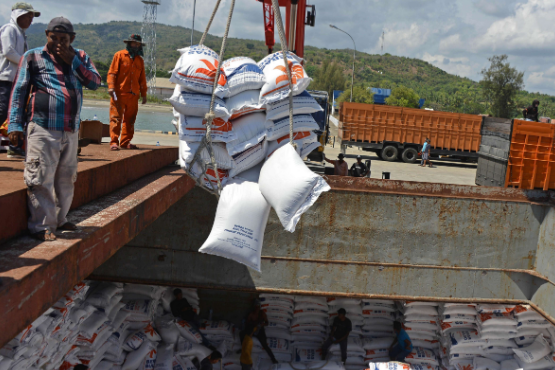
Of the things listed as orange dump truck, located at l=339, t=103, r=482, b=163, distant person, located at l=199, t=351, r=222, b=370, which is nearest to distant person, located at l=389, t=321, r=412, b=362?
distant person, located at l=199, t=351, r=222, b=370

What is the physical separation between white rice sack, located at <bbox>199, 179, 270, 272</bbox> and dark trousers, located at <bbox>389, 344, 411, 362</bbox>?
206 inches

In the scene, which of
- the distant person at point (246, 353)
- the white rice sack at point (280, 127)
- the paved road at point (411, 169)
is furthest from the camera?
the paved road at point (411, 169)

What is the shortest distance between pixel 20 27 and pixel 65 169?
2.53 m

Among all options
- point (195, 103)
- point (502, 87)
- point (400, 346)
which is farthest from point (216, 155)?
point (502, 87)

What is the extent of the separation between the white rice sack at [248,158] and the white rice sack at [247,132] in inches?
3.1

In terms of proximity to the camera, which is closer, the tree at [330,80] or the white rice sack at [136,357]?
the white rice sack at [136,357]

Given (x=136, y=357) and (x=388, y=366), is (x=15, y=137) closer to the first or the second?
(x=136, y=357)

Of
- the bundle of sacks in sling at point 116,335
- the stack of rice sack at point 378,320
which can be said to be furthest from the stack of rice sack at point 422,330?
the bundle of sacks in sling at point 116,335

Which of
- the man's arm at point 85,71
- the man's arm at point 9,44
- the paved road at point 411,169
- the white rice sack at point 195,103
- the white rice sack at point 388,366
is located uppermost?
the man's arm at point 9,44

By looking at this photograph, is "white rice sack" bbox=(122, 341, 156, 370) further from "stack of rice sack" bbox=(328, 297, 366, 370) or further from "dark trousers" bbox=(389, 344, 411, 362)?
"dark trousers" bbox=(389, 344, 411, 362)

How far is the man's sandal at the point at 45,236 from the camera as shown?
297 cm

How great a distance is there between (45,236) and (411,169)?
1403cm

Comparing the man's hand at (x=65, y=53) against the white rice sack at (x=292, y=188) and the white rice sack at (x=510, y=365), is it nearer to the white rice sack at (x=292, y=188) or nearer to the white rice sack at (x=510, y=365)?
the white rice sack at (x=292, y=188)

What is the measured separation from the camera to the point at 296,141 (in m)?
3.77
